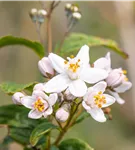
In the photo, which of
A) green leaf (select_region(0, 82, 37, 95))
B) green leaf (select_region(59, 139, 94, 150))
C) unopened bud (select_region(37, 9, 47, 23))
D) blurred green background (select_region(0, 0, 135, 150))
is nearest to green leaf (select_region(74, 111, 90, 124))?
green leaf (select_region(59, 139, 94, 150))

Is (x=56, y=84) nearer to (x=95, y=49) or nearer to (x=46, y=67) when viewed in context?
(x=46, y=67)

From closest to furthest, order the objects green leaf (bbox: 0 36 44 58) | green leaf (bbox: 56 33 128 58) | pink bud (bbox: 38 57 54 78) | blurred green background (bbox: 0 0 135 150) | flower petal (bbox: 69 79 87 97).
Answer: flower petal (bbox: 69 79 87 97)
pink bud (bbox: 38 57 54 78)
green leaf (bbox: 0 36 44 58)
green leaf (bbox: 56 33 128 58)
blurred green background (bbox: 0 0 135 150)

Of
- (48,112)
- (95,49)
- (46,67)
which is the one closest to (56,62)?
(46,67)

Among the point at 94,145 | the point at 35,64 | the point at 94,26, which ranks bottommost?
the point at 94,145

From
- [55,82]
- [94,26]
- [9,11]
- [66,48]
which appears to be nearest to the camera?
[55,82]

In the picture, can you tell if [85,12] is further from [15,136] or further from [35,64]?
[15,136]

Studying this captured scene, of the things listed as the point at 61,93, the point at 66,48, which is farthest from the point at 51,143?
the point at 66,48

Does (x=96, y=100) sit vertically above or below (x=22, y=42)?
below

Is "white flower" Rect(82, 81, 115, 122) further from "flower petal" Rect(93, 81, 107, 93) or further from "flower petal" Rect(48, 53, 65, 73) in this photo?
"flower petal" Rect(48, 53, 65, 73)
